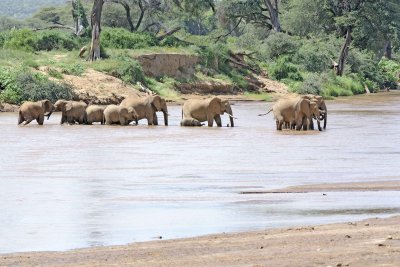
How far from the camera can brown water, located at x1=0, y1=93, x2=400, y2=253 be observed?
10672 mm

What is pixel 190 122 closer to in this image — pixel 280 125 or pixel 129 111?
pixel 129 111

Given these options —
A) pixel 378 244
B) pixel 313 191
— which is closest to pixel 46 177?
pixel 313 191

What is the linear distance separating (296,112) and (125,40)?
79.9ft

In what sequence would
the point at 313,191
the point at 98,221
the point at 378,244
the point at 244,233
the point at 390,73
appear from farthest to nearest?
the point at 390,73, the point at 313,191, the point at 98,221, the point at 244,233, the point at 378,244

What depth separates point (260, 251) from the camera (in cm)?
845

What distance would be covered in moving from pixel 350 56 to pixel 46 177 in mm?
48685

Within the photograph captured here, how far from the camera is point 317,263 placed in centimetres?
768

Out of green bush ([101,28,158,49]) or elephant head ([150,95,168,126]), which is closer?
elephant head ([150,95,168,126])

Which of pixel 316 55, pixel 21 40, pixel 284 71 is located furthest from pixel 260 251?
pixel 316 55

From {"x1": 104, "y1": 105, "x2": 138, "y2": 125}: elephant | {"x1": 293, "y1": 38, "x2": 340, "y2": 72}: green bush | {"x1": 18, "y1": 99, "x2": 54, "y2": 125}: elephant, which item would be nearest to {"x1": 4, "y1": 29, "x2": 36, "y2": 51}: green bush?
{"x1": 293, "y1": 38, "x2": 340, "y2": 72}: green bush

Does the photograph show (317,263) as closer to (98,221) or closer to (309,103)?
(98,221)

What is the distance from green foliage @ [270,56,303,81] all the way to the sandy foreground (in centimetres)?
4498

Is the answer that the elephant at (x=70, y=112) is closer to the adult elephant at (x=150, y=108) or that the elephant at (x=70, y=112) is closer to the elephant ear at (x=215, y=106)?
A: the adult elephant at (x=150, y=108)

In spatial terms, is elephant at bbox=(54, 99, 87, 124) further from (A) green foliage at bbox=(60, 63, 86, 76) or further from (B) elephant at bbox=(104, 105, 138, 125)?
(A) green foliage at bbox=(60, 63, 86, 76)
